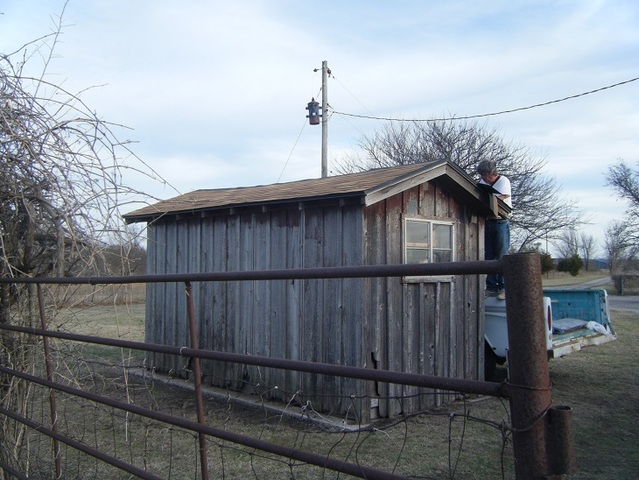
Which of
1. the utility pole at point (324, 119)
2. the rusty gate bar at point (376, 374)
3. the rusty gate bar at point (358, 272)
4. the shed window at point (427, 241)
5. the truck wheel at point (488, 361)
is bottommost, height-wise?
the truck wheel at point (488, 361)

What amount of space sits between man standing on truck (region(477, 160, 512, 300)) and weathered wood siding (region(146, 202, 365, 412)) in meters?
2.67

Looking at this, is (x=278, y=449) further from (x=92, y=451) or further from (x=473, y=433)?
(x=473, y=433)

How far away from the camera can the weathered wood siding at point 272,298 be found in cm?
758

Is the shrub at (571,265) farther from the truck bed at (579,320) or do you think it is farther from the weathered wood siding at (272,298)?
the weathered wood siding at (272,298)

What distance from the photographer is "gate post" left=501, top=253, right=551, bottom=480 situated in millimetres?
1578

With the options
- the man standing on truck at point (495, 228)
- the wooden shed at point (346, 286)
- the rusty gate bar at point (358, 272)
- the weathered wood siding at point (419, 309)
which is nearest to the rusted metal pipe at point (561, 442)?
the rusty gate bar at point (358, 272)

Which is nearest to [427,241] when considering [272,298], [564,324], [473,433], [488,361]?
[272,298]

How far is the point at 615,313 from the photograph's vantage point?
2238cm

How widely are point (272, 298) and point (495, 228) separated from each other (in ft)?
12.4

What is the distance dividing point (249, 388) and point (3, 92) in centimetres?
594

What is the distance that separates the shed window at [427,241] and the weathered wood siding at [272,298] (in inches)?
43.3

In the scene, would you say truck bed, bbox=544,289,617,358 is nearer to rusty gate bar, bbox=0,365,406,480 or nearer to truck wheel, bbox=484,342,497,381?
truck wheel, bbox=484,342,497,381

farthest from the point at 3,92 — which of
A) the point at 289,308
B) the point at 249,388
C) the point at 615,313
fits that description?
the point at 615,313

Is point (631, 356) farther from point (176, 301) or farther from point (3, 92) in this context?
point (3, 92)
